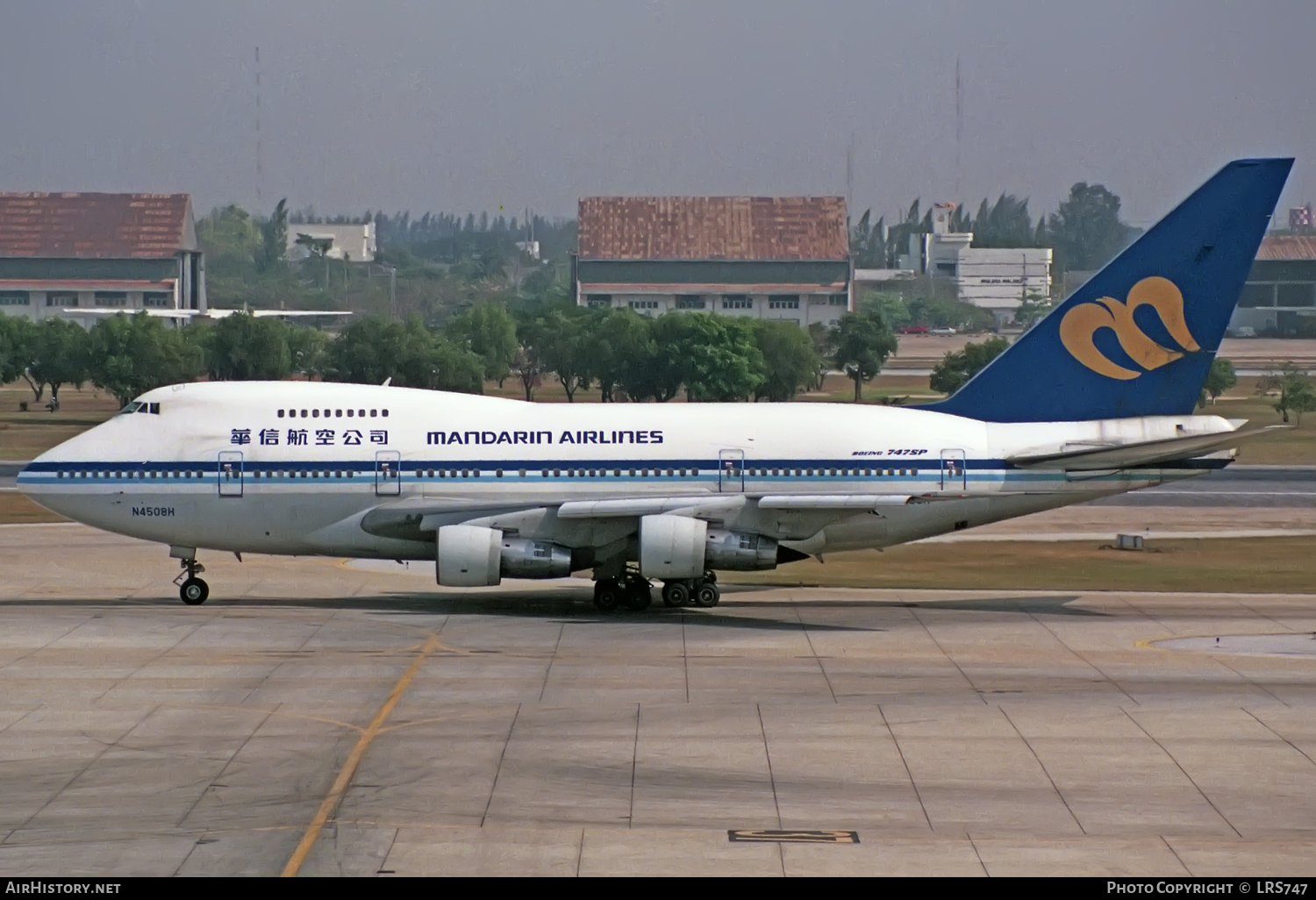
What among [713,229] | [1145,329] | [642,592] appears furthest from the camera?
[713,229]

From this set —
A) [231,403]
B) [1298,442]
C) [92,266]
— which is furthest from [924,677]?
[92,266]

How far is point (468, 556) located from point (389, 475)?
3.22 m

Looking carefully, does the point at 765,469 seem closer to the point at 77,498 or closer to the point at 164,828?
the point at 77,498

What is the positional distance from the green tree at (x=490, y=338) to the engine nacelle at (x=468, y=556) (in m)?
75.8

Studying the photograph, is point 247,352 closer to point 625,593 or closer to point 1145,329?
point 625,593

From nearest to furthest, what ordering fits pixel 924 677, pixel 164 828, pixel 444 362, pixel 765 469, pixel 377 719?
pixel 164 828 < pixel 377 719 < pixel 924 677 < pixel 765 469 < pixel 444 362

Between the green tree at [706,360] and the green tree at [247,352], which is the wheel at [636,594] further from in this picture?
the green tree at [247,352]

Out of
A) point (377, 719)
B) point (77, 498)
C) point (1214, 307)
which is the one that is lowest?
point (377, 719)

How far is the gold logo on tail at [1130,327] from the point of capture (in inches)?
1622

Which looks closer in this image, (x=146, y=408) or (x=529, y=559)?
(x=529, y=559)

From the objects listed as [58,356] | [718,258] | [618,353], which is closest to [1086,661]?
[618,353]

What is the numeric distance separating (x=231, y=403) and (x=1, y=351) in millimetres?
84819

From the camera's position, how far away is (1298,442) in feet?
309

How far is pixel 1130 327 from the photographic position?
1634 inches
